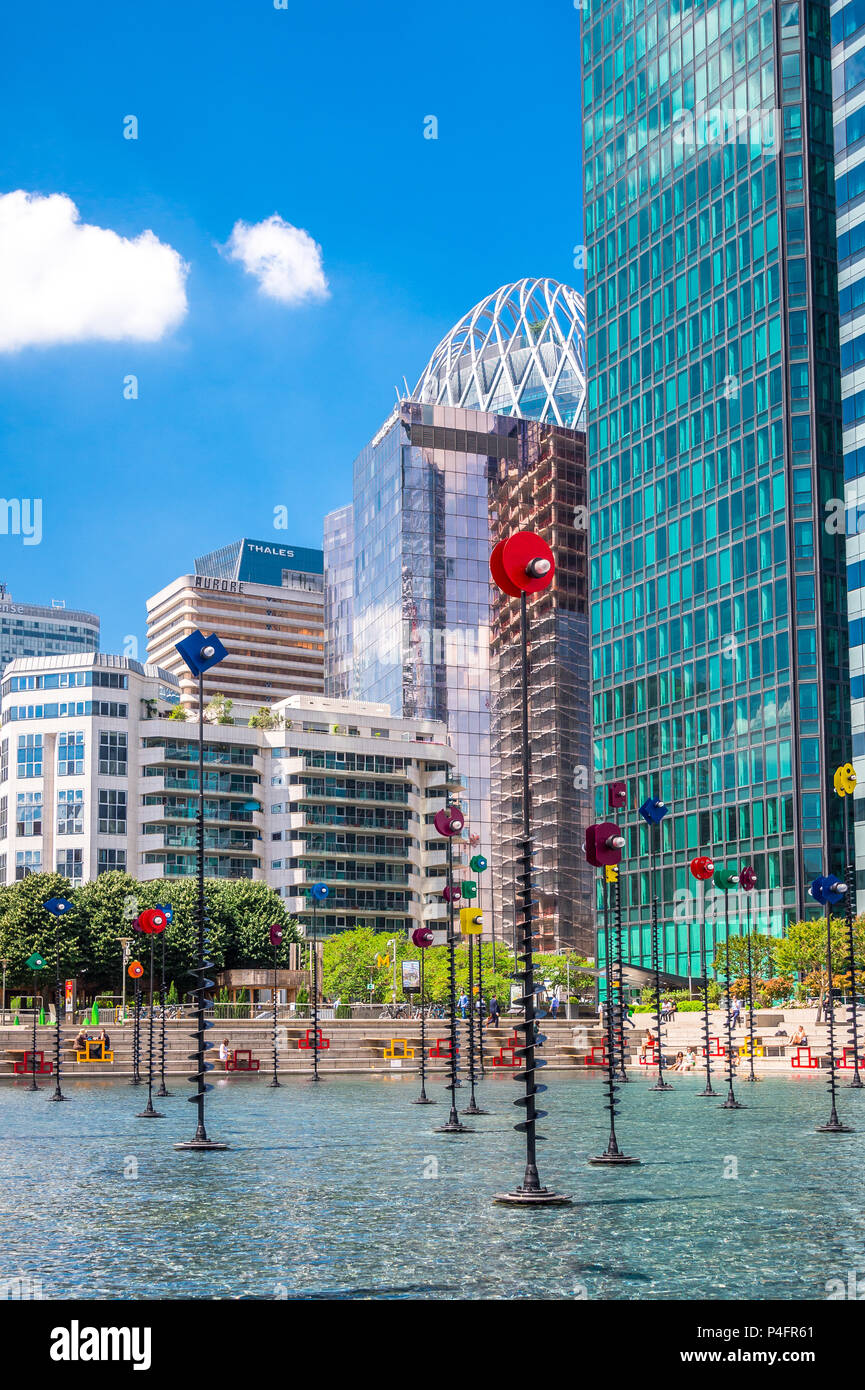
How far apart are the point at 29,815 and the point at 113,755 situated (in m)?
10.2

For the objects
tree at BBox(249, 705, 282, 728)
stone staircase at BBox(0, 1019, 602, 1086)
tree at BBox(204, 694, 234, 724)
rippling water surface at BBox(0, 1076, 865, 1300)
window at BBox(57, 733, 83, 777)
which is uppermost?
tree at BBox(204, 694, 234, 724)

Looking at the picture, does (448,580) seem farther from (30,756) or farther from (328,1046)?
(328,1046)

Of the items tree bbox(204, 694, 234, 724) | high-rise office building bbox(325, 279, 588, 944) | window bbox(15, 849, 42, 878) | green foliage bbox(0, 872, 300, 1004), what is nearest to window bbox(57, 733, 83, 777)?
window bbox(15, 849, 42, 878)

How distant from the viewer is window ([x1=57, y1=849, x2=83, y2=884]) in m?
150

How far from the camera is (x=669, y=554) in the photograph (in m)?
126

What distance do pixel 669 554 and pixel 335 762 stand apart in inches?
1775

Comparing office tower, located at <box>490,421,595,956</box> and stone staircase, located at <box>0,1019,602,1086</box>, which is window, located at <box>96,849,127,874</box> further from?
stone staircase, located at <box>0,1019,602,1086</box>

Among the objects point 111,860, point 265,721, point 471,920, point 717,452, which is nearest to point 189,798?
point 111,860

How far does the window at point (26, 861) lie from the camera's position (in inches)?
5965

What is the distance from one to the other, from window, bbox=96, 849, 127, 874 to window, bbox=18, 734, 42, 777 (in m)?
10.6

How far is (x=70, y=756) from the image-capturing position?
15275 cm
